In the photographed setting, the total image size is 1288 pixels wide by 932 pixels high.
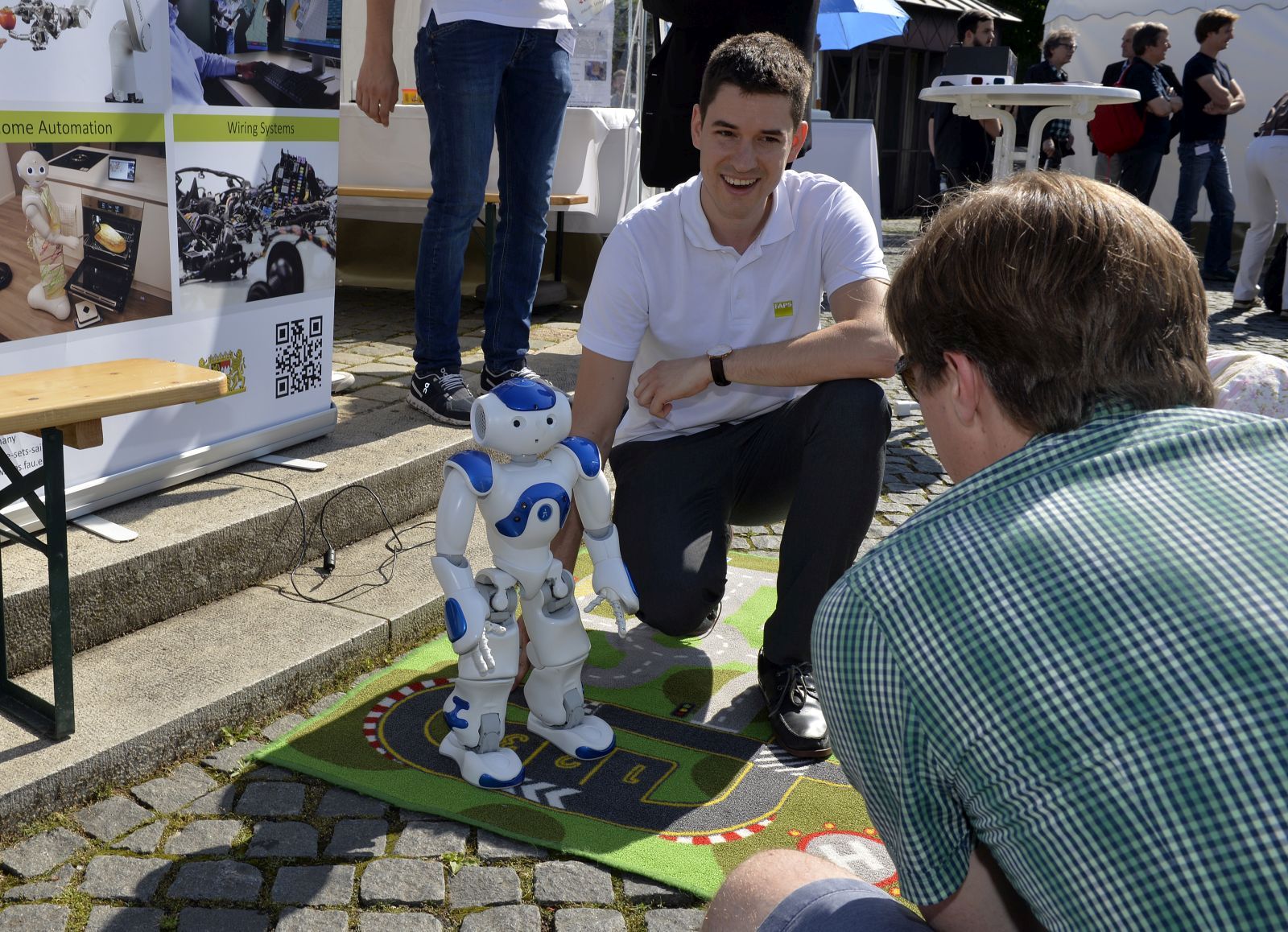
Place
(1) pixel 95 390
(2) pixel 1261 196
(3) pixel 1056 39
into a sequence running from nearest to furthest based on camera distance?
(1) pixel 95 390, (2) pixel 1261 196, (3) pixel 1056 39

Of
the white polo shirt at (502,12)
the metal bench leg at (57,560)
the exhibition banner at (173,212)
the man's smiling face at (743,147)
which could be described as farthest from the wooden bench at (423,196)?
the metal bench leg at (57,560)

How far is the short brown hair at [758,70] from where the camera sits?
3.04m

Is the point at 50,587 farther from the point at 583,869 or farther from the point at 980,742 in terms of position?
the point at 980,742

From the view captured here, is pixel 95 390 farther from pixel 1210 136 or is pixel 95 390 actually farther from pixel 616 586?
pixel 1210 136

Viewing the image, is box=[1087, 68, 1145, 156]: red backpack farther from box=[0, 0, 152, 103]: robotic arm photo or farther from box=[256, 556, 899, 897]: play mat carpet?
box=[0, 0, 152, 103]: robotic arm photo

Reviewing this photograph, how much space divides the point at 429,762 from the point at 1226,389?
1.83 m

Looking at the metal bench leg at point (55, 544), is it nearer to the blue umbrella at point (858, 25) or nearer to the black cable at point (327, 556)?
the black cable at point (327, 556)

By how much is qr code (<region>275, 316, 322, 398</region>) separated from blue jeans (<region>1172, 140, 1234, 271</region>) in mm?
8885

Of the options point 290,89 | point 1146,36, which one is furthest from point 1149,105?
point 290,89

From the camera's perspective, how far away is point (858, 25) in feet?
32.8

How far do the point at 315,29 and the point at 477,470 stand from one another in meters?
2.01

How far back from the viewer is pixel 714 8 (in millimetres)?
4223

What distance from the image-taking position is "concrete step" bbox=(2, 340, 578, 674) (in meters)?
2.87

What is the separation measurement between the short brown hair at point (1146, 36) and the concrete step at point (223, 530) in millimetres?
8606
